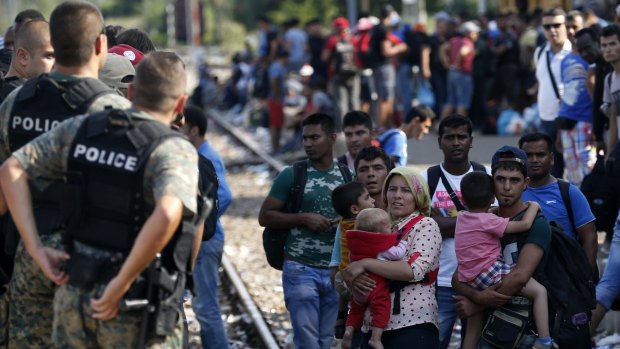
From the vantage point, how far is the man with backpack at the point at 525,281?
6371mm

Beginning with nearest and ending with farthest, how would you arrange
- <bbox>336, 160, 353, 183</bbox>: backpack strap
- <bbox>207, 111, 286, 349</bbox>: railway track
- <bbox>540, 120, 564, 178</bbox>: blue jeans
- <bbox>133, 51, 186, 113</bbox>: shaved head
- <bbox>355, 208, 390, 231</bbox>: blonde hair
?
<bbox>133, 51, 186, 113</bbox>: shaved head → <bbox>355, 208, 390, 231</bbox>: blonde hair → <bbox>336, 160, 353, 183</bbox>: backpack strap → <bbox>207, 111, 286, 349</bbox>: railway track → <bbox>540, 120, 564, 178</bbox>: blue jeans

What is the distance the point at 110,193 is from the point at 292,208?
280cm

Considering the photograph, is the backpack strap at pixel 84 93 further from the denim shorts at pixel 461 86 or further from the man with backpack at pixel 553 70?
the denim shorts at pixel 461 86

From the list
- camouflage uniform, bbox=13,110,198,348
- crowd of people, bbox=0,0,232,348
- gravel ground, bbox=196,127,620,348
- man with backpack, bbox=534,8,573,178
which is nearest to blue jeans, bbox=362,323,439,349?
crowd of people, bbox=0,0,232,348

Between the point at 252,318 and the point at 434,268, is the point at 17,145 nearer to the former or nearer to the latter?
the point at 434,268

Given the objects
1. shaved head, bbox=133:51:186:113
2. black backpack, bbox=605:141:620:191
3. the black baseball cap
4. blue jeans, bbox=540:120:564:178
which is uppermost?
shaved head, bbox=133:51:186:113

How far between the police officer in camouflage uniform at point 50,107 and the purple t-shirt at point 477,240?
209 cm

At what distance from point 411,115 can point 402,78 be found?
34.3ft

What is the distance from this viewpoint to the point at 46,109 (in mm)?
5477

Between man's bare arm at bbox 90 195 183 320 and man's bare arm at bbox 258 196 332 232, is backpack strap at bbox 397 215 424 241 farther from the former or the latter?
man's bare arm at bbox 90 195 183 320

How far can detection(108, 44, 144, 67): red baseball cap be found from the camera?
7.68 meters

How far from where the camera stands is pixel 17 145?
5.57 meters

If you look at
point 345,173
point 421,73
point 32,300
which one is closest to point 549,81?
point 345,173

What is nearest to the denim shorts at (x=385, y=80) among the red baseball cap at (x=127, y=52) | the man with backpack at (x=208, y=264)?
the man with backpack at (x=208, y=264)
